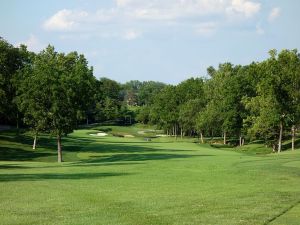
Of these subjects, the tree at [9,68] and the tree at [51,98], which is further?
the tree at [9,68]

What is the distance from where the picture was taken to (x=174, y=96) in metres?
121

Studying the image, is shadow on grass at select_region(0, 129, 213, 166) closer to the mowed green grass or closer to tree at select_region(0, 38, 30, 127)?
tree at select_region(0, 38, 30, 127)

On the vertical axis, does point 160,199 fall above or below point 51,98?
below

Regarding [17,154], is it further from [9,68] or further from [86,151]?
[9,68]

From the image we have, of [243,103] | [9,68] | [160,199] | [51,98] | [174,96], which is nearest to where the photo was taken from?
[160,199]

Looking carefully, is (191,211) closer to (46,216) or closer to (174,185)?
(46,216)

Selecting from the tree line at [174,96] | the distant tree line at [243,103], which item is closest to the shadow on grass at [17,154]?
the tree line at [174,96]

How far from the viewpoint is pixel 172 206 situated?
15.8 meters

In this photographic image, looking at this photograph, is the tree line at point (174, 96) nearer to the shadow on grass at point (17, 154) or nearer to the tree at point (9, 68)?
the tree at point (9, 68)

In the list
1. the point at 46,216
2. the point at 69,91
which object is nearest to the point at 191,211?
the point at 46,216

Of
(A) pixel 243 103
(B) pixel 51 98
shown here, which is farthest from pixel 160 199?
(A) pixel 243 103

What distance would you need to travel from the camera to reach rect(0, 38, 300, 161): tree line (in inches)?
1857

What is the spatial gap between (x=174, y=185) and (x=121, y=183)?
2.66 m

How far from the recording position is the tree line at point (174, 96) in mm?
47156
